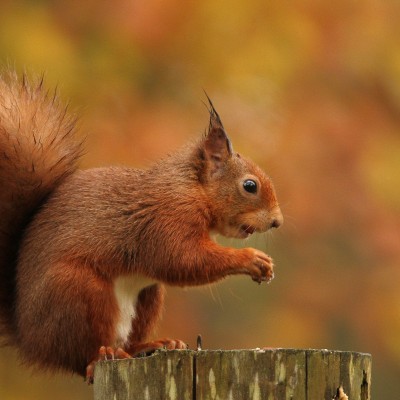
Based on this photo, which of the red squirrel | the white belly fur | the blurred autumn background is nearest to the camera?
the red squirrel

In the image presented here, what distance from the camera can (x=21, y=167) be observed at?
386 centimetres

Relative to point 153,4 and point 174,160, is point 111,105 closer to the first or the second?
point 153,4

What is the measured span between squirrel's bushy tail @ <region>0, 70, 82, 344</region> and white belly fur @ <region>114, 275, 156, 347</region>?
380 mm

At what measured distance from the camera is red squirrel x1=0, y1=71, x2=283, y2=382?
11.5 ft

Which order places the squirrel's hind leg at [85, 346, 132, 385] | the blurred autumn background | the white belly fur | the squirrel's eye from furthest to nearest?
the blurred autumn background
the squirrel's eye
the white belly fur
the squirrel's hind leg at [85, 346, 132, 385]

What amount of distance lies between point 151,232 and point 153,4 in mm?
1613

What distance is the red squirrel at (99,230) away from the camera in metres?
3.52

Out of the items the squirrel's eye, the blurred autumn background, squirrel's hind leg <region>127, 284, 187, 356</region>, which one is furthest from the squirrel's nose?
the blurred autumn background

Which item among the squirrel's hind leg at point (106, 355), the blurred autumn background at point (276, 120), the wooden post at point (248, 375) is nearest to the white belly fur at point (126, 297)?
the squirrel's hind leg at point (106, 355)

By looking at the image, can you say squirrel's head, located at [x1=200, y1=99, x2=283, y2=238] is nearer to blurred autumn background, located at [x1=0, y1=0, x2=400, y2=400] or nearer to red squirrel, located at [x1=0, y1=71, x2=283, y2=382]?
red squirrel, located at [x1=0, y1=71, x2=283, y2=382]

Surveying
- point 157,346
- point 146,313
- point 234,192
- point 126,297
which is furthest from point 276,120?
point 157,346

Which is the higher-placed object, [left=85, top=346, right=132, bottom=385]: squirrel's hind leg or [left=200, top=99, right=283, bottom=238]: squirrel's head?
[left=200, top=99, right=283, bottom=238]: squirrel's head

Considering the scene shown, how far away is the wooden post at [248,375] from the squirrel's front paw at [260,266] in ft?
2.93

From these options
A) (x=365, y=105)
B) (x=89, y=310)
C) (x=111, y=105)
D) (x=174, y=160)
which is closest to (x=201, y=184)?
(x=174, y=160)
